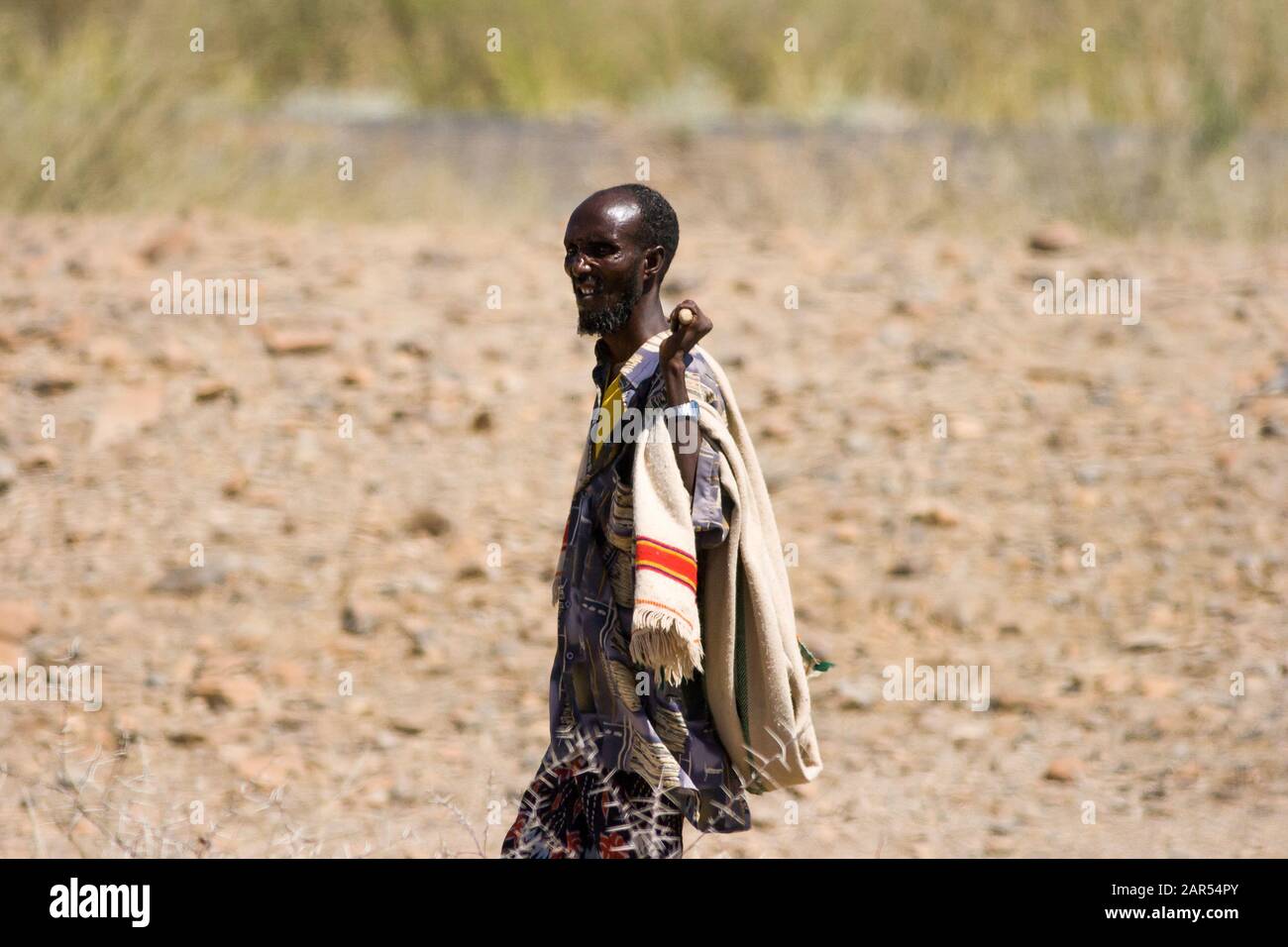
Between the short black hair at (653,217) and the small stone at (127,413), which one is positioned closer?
the short black hair at (653,217)

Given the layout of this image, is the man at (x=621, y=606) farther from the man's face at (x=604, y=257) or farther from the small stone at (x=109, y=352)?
the small stone at (x=109, y=352)

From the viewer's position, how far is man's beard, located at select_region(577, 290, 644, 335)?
2.77 metres

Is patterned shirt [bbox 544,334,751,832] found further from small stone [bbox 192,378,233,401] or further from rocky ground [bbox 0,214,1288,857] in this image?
small stone [bbox 192,378,233,401]

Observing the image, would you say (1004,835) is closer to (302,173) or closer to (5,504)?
(5,504)

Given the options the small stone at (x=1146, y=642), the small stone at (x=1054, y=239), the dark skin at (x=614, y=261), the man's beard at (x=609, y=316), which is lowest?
the small stone at (x=1146, y=642)

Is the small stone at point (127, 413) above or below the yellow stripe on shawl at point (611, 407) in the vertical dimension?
above

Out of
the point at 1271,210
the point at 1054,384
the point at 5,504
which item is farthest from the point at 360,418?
the point at 1271,210

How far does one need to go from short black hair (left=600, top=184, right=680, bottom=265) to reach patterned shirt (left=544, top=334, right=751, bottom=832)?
0.59 feet

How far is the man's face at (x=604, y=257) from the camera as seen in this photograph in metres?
2.73

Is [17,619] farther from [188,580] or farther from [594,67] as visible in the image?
[594,67]

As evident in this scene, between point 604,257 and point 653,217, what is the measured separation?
0.11 metres

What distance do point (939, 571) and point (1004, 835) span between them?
133 centimetres

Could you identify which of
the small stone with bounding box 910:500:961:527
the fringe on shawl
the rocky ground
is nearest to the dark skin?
the fringe on shawl

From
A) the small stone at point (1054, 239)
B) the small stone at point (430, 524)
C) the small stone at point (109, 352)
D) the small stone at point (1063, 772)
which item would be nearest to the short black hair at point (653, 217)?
the small stone at point (1063, 772)
